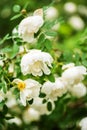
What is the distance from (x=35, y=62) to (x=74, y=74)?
0.17 metres

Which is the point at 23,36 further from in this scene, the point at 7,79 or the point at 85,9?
the point at 85,9

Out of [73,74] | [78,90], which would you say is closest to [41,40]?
[73,74]

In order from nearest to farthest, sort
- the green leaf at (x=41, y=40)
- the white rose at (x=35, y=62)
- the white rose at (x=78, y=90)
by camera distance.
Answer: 1. the white rose at (x=35, y=62)
2. the green leaf at (x=41, y=40)
3. the white rose at (x=78, y=90)

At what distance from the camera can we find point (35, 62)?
5.39ft

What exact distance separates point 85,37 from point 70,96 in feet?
1.32

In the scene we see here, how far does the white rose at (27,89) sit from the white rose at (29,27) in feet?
0.49

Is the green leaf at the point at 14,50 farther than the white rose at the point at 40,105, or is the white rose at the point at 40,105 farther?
the white rose at the point at 40,105

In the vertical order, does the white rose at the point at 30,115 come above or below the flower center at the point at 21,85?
below

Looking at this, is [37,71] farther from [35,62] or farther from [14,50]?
[14,50]

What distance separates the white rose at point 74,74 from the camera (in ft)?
5.70

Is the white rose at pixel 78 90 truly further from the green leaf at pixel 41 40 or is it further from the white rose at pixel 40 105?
the green leaf at pixel 41 40

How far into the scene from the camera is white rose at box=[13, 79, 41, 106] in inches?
66.4

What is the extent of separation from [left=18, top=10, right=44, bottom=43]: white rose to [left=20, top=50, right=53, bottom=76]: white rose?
65mm

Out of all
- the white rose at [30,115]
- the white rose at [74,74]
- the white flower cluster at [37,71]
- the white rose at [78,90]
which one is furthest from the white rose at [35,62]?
the white rose at [30,115]
